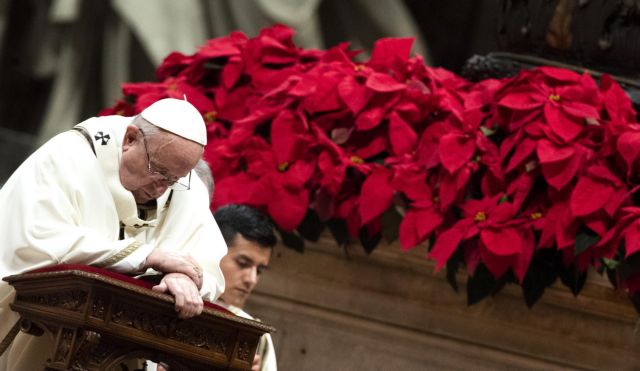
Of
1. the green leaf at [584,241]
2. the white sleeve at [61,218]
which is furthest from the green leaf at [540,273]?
the white sleeve at [61,218]

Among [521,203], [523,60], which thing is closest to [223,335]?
[521,203]

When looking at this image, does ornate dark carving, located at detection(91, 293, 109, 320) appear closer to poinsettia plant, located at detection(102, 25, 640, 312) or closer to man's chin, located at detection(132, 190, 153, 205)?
man's chin, located at detection(132, 190, 153, 205)

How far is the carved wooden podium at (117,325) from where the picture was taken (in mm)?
2596

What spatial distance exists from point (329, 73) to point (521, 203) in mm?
671

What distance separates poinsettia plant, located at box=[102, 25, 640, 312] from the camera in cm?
346

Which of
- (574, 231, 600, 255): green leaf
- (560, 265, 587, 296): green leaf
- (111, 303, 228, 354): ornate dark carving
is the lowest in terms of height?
(560, 265, 587, 296): green leaf

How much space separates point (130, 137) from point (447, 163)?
0.92 meters

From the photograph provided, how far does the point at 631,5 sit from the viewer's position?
3.83 metres

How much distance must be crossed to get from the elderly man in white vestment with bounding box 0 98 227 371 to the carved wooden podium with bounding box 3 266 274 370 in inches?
2.6

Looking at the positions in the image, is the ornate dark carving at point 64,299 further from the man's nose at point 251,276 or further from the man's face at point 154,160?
the man's nose at point 251,276

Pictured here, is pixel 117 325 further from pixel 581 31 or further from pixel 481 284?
pixel 581 31

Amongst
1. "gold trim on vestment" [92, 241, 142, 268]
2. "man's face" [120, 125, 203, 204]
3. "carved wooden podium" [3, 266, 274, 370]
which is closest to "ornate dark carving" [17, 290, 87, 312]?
"carved wooden podium" [3, 266, 274, 370]

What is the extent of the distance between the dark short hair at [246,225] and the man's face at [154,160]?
30.5 inches

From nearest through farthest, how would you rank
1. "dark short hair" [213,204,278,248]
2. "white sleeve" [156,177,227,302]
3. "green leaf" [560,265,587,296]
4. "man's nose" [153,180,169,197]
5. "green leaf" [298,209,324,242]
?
"man's nose" [153,180,169,197] → "white sleeve" [156,177,227,302] → "green leaf" [560,265,587,296] → "dark short hair" [213,204,278,248] → "green leaf" [298,209,324,242]
